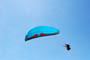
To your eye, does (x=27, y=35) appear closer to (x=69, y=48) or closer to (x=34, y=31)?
(x=34, y=31)

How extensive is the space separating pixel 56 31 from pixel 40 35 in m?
3.17

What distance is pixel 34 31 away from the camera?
374 ft

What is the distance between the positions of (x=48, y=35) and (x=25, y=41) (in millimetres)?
4574

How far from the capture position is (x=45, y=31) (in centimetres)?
11344

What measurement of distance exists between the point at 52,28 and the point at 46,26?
49.6 inches

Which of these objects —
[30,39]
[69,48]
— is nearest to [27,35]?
[30,39]

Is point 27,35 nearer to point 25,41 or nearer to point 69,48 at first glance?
point 25,41

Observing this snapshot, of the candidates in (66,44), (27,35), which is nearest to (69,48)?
(66,44)

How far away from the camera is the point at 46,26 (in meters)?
114

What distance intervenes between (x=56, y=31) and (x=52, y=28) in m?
1.21

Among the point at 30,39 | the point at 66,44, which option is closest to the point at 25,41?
the point at 30,39

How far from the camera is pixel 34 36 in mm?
113438

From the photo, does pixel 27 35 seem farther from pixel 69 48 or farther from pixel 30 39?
pixel 69 48

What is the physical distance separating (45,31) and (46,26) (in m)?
1.28
